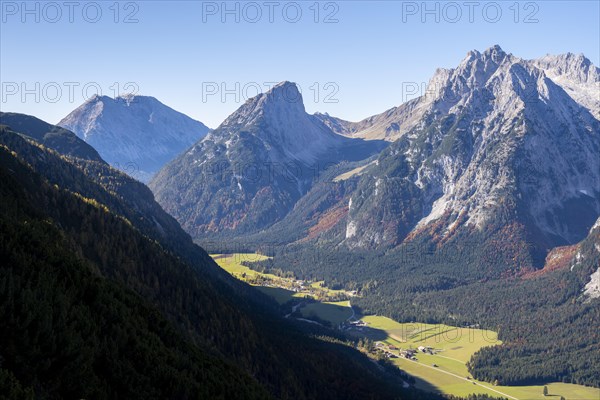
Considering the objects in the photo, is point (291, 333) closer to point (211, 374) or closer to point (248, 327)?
point (248, 327)

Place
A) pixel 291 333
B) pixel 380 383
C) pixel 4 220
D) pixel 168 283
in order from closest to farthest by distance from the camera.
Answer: pixel 4 220, pixel 168 283, pixel 380 383, pixel 291 333

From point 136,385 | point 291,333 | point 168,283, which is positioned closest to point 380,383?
point 291,333

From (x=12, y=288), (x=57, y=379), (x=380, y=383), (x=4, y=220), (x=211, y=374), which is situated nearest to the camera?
(x=57, y=379)

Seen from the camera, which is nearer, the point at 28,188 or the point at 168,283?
the point at 28,188

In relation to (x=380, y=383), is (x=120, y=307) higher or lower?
higher

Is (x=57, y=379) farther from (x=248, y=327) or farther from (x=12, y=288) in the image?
(x=248, y=327)

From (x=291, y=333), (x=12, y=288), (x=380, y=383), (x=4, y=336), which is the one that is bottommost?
(x=380, y=383)

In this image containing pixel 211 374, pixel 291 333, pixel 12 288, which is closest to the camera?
pixel 12 288

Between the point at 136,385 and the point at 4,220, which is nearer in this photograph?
the point at 136,385

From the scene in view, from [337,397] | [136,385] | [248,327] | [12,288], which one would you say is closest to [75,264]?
[12,288]
